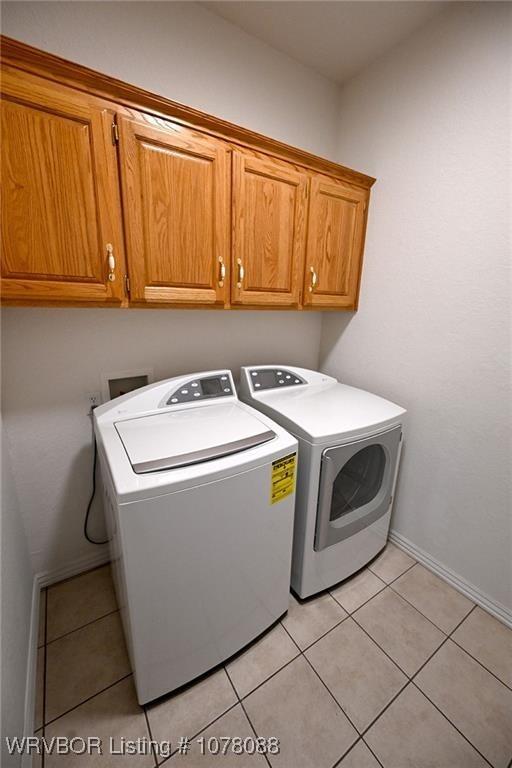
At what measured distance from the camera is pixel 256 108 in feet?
5.26

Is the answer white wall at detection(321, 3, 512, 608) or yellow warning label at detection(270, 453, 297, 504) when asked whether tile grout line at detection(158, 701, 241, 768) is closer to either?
yellow warning label at detection(270, 453, 297, 504)

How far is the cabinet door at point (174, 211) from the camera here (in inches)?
42.8

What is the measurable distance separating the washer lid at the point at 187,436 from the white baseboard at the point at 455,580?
4.26 feet

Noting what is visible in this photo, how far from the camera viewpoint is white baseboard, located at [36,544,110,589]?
1528 mm

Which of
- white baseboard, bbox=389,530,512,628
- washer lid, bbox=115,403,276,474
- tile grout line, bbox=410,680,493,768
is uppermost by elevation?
washer lid, bbox=115,403,276,474

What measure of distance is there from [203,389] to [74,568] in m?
1.18

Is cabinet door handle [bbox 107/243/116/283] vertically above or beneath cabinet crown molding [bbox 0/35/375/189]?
beneath

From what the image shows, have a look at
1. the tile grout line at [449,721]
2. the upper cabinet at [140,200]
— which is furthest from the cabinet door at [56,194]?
the tile grout line at [449,721]

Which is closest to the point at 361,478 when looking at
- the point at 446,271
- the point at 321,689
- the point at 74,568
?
the point at 321,689

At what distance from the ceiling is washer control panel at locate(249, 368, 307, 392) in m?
1.65

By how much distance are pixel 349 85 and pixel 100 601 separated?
3151 mm

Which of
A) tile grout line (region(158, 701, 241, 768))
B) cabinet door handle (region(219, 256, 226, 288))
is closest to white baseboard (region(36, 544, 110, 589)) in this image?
tile grout line (region(158, 701, 241, 768))

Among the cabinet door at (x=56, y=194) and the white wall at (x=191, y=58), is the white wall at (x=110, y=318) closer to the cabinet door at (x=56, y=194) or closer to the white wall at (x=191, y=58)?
the white wall at (x=191, y=58)

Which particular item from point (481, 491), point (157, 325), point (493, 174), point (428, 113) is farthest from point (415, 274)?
point (157, 325)
